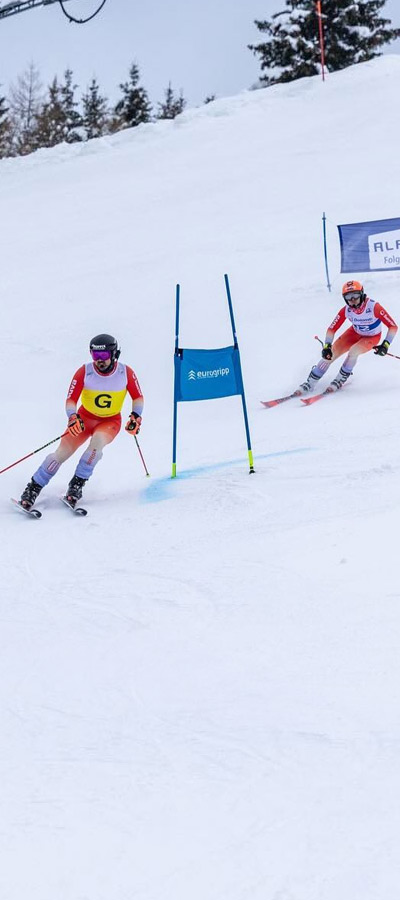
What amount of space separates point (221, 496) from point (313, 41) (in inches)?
1242

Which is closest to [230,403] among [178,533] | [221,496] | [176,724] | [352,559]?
[221,496]

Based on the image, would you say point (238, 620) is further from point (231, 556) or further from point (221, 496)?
point (221, 496)

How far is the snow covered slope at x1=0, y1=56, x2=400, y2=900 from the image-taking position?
3.00 meters

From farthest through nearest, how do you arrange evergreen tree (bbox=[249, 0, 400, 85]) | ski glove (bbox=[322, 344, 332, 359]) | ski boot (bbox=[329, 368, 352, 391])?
evergreen tree (bbox=[249, 0, 400, 85]), ski boot (bbox=[329, 368, 352, 391]), ski glove (bbox=[322, 344, 332, 359])

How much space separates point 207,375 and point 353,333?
3.64m

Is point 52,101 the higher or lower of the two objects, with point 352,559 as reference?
higher

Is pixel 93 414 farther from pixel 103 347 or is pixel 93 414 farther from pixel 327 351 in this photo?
pixel 327 351

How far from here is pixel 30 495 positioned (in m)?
7.17

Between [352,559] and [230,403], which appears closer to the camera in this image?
[352,559]

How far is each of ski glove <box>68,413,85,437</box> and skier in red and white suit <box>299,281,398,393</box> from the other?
3.99 metres

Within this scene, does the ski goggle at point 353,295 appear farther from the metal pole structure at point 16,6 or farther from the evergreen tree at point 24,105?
the evergreen tree at point 24,105

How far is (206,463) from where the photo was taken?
8320mm

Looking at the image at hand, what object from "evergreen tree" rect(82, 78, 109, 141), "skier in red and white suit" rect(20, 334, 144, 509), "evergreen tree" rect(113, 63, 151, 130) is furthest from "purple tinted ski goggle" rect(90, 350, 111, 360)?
Result: "evergreen tree" rect(82, 78, 109, 141)

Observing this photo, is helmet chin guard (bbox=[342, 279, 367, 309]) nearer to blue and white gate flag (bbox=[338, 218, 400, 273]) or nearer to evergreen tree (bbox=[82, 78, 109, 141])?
blue and white gate flag (bbox=[338, 218, 400, 273])
